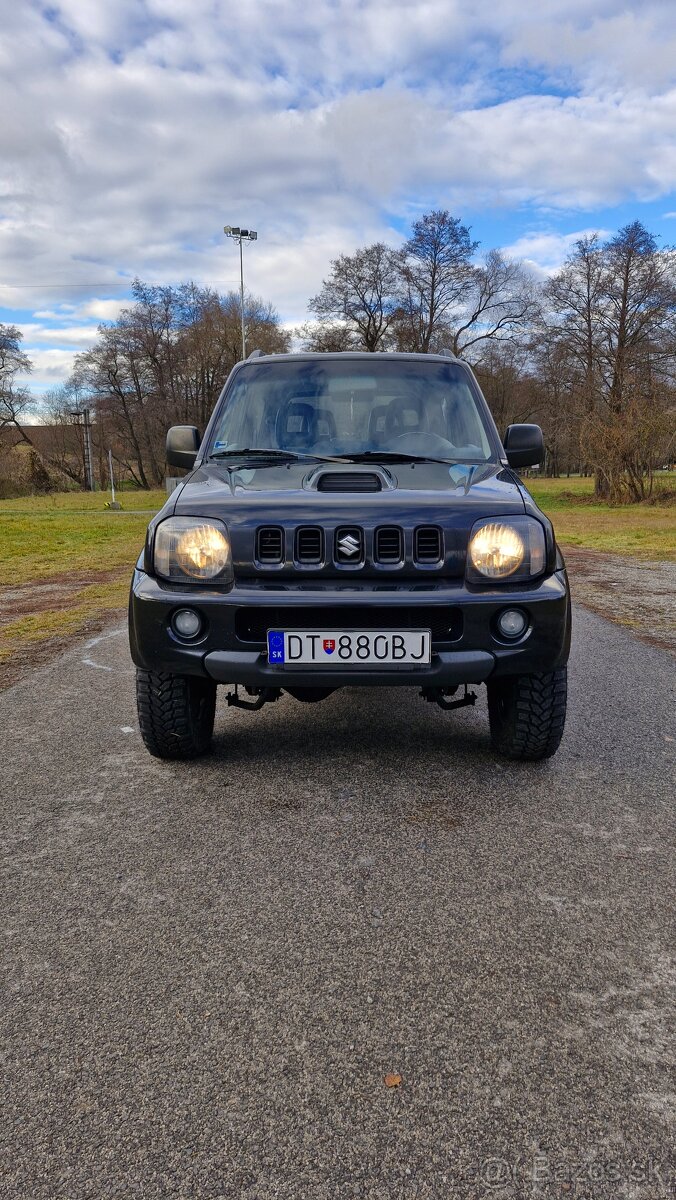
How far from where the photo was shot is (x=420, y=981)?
1.88m

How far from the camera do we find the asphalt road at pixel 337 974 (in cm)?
140

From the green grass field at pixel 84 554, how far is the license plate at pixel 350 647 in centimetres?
346

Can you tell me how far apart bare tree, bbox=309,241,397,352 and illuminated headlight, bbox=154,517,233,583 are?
3463 centimetres

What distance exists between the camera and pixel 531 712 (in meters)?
3.08

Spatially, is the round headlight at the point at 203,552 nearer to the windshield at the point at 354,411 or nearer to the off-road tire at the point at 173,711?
the off-road tire at the point at 173,711

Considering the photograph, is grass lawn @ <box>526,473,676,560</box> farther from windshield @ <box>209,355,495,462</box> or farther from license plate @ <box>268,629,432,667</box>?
license plate @ <box>268,629,432,667</box>

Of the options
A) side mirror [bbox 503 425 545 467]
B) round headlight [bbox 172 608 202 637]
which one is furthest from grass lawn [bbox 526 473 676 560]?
round headlight [bbox 172 608 202 637]

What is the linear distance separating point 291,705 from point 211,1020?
102 inches

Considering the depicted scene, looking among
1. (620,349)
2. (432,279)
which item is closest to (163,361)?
(432,279)

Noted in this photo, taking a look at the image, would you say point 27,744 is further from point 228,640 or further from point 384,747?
point 384,747

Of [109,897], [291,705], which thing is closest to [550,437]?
[291,705]

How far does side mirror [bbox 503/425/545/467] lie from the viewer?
13.1ft

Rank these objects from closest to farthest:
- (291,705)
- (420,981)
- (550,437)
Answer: (420,981)
(291,705)
(550,437)

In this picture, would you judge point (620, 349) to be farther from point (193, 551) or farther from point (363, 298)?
point (193, 551)
